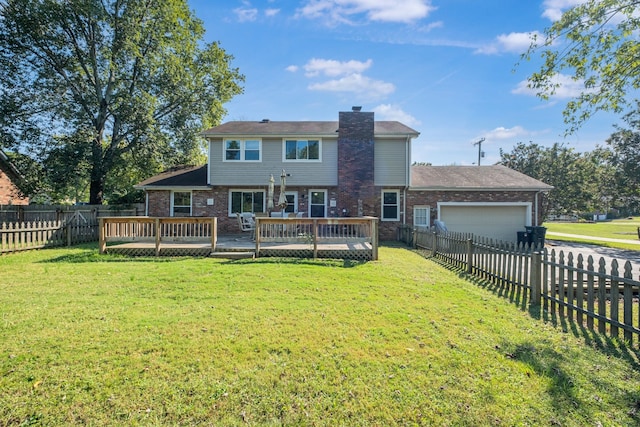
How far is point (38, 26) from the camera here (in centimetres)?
1736

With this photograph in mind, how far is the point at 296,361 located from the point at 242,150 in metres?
14.4

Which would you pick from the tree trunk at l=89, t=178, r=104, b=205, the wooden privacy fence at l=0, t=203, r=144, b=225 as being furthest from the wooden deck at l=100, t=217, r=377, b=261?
the tree trunk at l=89, t=178, r=104, b=205

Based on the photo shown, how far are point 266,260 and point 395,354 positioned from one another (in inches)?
244

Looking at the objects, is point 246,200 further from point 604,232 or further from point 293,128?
point 604,232

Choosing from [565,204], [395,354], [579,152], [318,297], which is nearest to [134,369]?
[395,354]

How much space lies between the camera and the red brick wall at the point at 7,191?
61.8 feet

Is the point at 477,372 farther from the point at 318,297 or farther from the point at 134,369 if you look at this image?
the point at 134,369

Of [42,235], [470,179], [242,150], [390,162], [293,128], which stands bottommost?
[42,235]

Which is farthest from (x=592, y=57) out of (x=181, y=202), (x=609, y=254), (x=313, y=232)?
(x=181, y=202)

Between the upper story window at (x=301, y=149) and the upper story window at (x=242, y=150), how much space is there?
4.81ft

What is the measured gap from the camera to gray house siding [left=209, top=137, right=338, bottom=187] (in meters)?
16.3

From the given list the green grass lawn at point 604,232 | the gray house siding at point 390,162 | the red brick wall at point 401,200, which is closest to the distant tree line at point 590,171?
the green grass lawn at point 604,232

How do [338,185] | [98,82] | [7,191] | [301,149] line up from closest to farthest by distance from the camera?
[338,185]
[301,149]
[7,191]
[98,82]

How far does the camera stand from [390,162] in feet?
53.5
